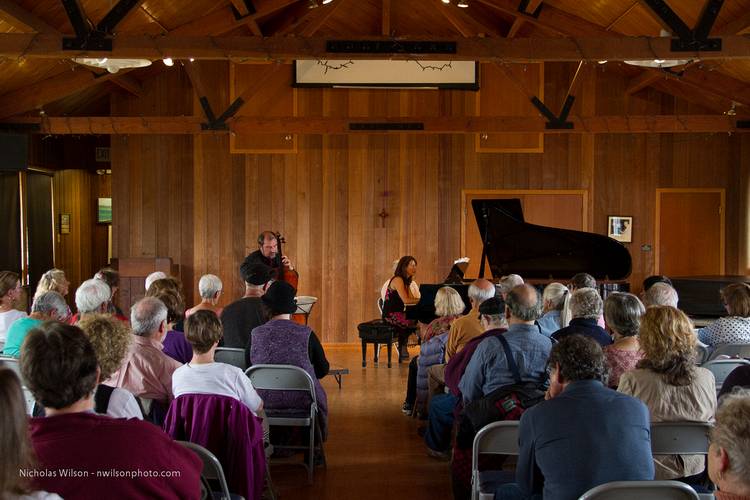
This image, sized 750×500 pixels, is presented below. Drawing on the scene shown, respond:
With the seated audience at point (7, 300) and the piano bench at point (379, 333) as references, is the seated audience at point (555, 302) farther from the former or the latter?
the seated audience at point (7, 300)

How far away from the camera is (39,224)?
12086mm

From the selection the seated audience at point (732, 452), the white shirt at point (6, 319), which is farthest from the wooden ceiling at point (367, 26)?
the seated audience at point (732, 452)

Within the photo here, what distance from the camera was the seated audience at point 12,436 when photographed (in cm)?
149

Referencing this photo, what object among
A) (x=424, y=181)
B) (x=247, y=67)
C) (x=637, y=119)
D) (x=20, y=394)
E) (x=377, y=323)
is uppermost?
(x=247, y=67)

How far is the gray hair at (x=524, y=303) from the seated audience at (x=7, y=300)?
325 centimetres

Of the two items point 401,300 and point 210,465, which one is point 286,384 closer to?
point 210,465

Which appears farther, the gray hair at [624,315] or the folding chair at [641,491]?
the gray hair at [624,315]

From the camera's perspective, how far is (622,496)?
2391 millimetres

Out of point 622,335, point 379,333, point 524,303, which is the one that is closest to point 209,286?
point 524,303

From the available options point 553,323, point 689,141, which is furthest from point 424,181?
point 553,323

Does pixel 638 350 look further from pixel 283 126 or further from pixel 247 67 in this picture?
pixel 247 67

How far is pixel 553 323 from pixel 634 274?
6.40 m

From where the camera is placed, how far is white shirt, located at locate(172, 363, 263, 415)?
11.3 ft

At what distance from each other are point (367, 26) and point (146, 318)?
28.4ft
